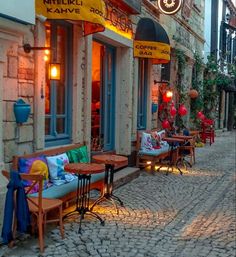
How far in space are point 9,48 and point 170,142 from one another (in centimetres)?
612

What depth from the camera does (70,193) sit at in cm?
591

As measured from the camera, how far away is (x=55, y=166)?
20.1 ft

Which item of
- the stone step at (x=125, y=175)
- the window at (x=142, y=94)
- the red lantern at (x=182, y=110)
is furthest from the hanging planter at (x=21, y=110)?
the red lantern at (x=182, y=110)

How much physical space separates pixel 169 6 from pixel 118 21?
3148 mm

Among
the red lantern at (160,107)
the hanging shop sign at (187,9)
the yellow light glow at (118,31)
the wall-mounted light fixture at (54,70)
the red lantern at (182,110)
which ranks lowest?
the red lantern at (182,110)

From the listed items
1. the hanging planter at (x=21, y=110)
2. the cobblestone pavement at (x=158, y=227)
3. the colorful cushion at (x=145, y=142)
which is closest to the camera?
the cobblestone pavement at (x=158, y=227)

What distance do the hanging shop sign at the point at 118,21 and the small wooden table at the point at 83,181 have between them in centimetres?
371

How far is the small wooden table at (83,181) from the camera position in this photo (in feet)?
18.1

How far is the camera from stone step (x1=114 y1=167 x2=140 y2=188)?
854 centimetres

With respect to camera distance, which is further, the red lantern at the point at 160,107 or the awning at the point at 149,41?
the red lantern at the point at 160,107

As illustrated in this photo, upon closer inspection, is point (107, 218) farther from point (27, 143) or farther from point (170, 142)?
point (170, 142)

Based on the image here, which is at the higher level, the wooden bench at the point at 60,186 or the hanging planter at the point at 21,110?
the hanging planter at the point at 21,110

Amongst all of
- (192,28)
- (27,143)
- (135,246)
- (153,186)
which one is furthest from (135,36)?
(192,28)

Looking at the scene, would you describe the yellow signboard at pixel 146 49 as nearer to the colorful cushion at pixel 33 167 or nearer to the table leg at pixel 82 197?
the table leg at pixel 82 197
